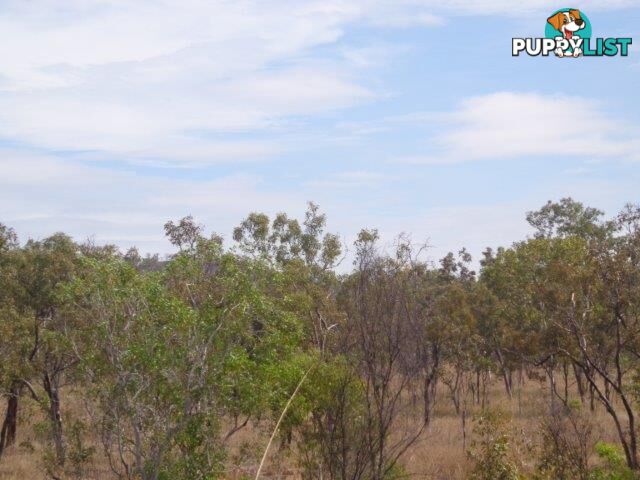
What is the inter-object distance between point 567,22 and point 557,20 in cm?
28

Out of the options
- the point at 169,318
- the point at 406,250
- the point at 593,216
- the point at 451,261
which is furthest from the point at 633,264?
the point at 593,216

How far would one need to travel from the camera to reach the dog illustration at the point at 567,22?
1941 cm

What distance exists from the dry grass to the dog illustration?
9.58 metres

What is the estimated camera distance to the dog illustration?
19406mm

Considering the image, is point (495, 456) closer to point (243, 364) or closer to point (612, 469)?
point (612, 469)

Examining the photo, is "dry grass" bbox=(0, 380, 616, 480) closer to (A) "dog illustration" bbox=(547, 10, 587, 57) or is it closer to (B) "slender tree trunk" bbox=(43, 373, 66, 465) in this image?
(B) "slender tree trunk" bbox=(43, 373, 66, 465)

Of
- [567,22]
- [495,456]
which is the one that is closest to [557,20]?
[567,22]

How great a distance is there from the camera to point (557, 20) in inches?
782

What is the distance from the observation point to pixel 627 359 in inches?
1314

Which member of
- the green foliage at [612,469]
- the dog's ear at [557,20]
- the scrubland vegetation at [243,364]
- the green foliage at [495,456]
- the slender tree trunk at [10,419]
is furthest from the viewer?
the slender tree trunk at [10,419]

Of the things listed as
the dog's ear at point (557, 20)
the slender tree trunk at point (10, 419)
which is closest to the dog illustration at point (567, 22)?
the dog's ear at point (557, 20)

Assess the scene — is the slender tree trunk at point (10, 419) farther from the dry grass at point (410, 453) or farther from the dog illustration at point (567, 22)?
the dog illustration at point (567, 22)

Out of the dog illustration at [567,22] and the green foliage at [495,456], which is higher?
the dog illustration at [567,22]

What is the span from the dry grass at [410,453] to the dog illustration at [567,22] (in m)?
9.58
